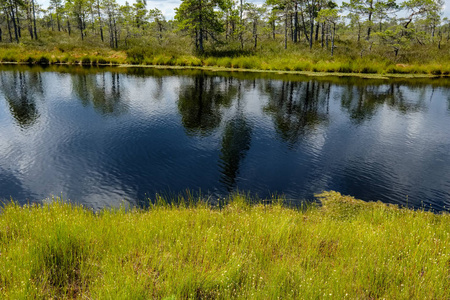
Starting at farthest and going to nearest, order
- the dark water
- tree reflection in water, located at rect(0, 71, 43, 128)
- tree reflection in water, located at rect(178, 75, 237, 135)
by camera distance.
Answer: tree reflection in water, located at rect(0, 71, 43, 128) < tree reflection in water, located at rect(178, 75, 237, 135) < the dark water

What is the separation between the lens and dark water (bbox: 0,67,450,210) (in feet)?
33.7

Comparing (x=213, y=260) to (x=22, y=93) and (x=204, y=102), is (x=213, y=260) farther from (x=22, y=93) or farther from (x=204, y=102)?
(x=22, y=93)

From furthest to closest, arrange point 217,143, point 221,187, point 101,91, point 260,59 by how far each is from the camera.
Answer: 1. point 260,59
2. point 101,91
3. point 217,143
4. point 221,187

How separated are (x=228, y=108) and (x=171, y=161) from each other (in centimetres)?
1067

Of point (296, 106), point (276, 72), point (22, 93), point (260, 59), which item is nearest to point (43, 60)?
point (22, 93)

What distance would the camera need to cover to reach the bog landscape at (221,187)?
170 inches

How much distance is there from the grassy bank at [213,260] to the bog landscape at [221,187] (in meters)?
0.04

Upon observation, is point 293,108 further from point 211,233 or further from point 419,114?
point 211,233

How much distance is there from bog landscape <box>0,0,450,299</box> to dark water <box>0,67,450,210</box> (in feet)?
0.31

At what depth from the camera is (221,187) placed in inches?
403

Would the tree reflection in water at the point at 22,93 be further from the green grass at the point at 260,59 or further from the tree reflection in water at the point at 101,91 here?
the green grass at the point at 260,59

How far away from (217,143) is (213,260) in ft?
33.4

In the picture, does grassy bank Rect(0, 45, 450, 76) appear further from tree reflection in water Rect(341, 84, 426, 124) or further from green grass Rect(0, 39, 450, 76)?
tree reflection in water Rect(341, 84, 426, 124)

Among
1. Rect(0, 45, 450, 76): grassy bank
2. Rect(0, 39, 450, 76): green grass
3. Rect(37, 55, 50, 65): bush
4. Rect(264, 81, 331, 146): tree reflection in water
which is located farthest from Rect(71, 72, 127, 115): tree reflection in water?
Rect(37, 55, 50, 65): bush
